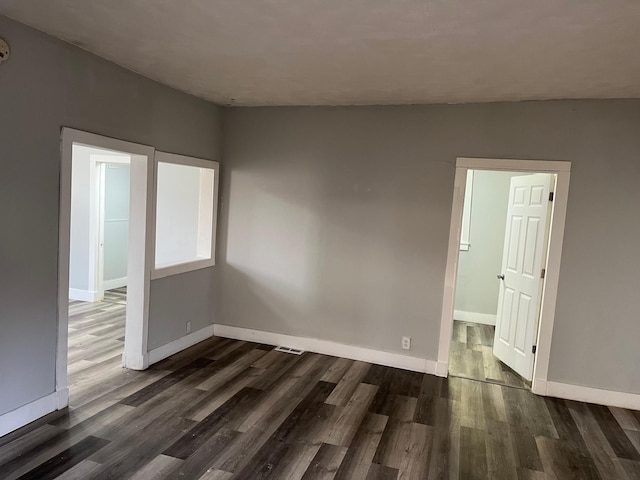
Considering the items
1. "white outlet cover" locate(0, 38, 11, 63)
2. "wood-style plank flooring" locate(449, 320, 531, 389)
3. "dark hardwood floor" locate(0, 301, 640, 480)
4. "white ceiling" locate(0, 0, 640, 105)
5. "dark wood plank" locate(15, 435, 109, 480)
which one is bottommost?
"dark wood plank" locate(15, 435, 109, 480)

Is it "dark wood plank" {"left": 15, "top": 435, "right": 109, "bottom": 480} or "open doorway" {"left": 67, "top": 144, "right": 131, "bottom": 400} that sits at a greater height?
"open doorway" {"left": 67, "top": 144, "right": 131, "bottom": 400}

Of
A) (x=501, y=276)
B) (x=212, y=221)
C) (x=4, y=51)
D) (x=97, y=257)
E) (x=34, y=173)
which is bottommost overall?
(x=97, y=257)

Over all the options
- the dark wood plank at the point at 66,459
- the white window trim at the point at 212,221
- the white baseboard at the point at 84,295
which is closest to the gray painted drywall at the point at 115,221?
the white baseboard at the point at 84,295

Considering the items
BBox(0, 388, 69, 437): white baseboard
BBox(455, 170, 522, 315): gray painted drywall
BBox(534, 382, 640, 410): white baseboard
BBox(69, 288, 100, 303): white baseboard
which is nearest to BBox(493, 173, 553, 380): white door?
BBox(534, 382, 640, 410): white baseboard

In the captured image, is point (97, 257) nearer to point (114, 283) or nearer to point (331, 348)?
point (114, 283)

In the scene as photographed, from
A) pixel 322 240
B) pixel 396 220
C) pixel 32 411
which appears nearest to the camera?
pixel 32 411

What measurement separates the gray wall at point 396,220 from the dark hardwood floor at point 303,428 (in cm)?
54

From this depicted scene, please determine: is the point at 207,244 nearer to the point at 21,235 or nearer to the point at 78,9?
the point at 21,235

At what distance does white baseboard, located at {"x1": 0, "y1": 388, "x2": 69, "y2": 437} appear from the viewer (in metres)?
2.76

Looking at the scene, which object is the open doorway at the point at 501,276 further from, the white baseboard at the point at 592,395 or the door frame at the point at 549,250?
the white baseboard at the point at 592,395

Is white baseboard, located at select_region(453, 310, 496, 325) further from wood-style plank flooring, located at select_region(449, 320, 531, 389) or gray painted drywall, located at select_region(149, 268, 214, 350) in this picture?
gray painted drywall, located at select_region(149, 268, 214, 350)

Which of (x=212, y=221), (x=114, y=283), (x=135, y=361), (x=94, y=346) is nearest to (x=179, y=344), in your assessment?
(x=135, y=361)

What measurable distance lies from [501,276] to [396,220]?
1434 mm

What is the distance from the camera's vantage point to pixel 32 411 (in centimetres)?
292
